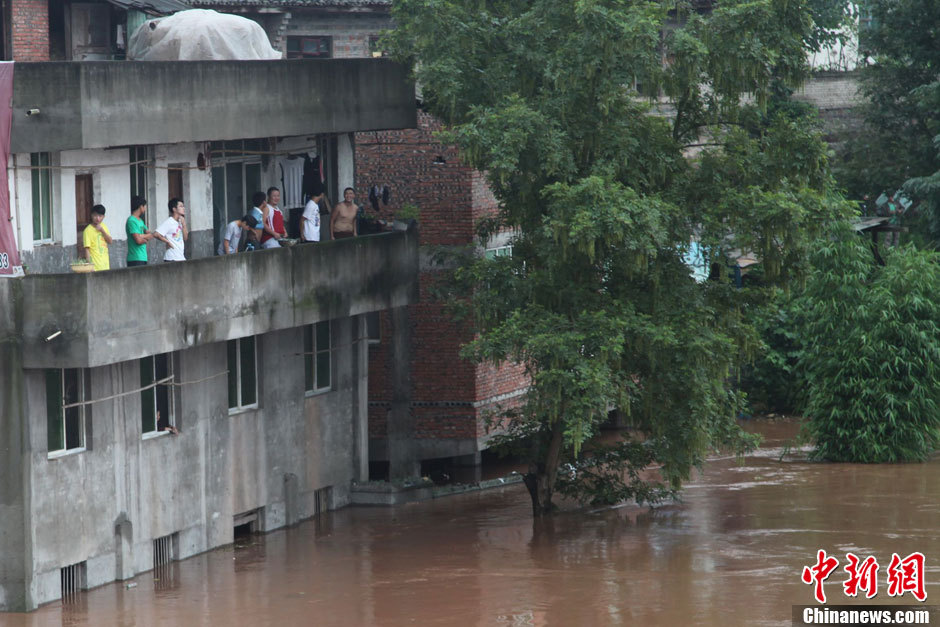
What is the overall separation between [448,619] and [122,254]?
6.24 metres

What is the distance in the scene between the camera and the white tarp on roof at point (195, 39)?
882 inches

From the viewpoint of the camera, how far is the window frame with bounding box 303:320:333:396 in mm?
23875

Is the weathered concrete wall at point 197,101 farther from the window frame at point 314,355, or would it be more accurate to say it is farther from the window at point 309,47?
the window at point 309,47

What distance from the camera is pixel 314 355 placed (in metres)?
24.0

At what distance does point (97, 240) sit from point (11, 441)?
2.60 meters

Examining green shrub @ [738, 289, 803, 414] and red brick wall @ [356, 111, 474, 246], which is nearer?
red brick wall @ [356, 111, 474, 246]

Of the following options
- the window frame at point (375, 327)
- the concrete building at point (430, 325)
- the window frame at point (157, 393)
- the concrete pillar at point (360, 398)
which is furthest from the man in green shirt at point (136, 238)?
the window frame at point (375, 327)

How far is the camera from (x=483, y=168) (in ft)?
67.6

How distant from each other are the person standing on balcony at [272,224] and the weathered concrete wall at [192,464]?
138 cm

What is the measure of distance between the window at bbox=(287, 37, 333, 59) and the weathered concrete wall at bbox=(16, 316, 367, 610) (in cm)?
1156

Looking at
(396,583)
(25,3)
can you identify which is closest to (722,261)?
(396,583)

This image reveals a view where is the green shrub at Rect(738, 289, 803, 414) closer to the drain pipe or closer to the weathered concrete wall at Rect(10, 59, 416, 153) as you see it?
the weathered concrete wall at Rect(10, 59, 416, 153)

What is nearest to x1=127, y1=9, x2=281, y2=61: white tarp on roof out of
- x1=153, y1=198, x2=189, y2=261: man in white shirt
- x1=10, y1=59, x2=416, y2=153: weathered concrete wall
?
x1=10, y1=59, x2=416, y2=153: weathered concrete wall

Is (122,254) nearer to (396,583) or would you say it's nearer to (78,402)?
(78,402)
